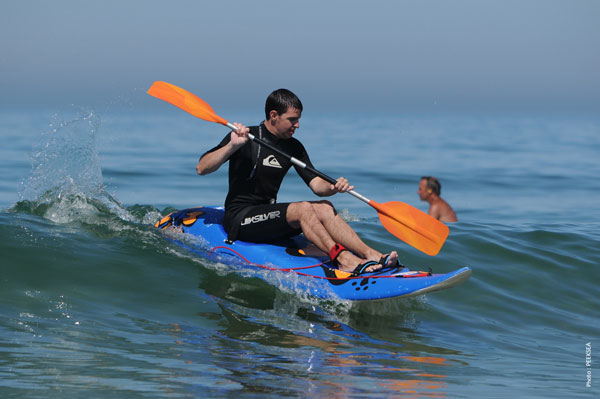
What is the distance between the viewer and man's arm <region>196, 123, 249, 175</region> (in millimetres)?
5841

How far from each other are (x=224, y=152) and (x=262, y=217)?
643 mm

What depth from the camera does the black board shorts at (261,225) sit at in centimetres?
596

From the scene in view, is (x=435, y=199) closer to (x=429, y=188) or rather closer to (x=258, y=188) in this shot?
(x=429, y=188)

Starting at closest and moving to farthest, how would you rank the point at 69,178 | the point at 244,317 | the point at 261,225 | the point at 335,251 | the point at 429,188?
1. the point at 244,317
2. the point at 335,251
3. the point at 261,225
4. the point at 69,178
5. the point at 429,188

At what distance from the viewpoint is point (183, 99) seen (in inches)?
272

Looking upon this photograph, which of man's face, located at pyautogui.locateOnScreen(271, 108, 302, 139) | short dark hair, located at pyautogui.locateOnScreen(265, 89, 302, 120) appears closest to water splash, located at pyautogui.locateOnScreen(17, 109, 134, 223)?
man's face, located at pyautogui.locateOnScreen(271, 108, 302, 139)

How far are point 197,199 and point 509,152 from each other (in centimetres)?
1772

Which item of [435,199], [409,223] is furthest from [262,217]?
[435,199]

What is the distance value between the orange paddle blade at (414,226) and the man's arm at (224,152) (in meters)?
1.29

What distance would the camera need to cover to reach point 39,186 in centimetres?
823

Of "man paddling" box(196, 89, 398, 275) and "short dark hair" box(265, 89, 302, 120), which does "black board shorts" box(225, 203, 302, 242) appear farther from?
"short dark hair" box(265, 89, 302, 120)

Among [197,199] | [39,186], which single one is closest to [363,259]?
[39,186]

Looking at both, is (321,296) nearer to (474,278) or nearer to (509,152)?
(474,278)

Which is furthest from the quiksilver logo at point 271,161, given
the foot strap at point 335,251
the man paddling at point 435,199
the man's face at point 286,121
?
the man paddling at point 435,199
